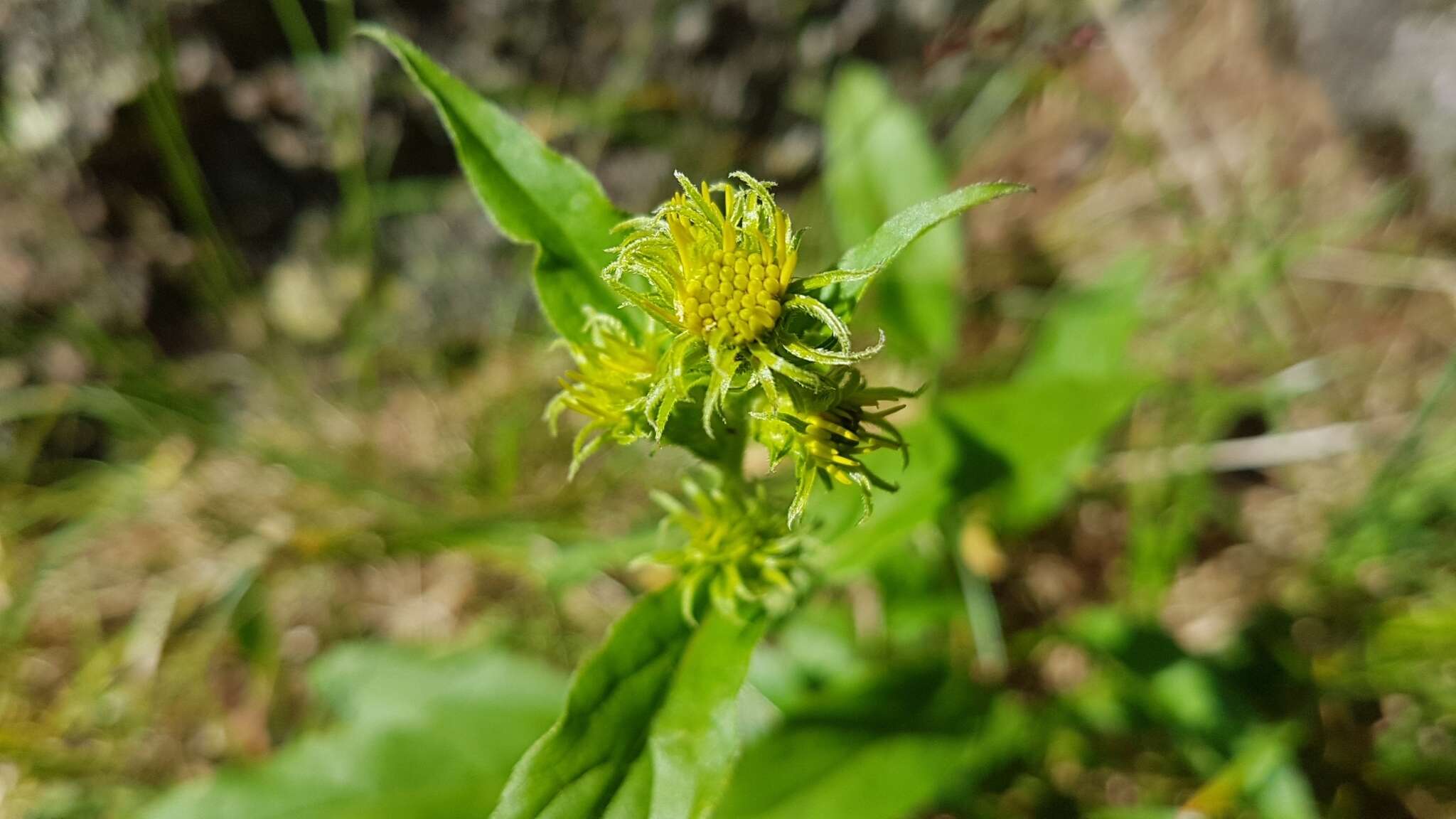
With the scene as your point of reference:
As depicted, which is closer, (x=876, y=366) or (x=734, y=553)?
(x=734, y=553)

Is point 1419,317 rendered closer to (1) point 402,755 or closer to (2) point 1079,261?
(2) point 1079,261

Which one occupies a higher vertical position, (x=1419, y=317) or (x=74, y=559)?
(x=74, y=559)

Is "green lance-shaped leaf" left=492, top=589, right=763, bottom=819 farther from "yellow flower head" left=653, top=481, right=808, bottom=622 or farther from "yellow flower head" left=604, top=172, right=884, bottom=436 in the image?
"yellow flower head" left=604, top=172, right=884, bottom=436

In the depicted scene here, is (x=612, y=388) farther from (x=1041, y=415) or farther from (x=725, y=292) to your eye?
(x=1041, y=415)

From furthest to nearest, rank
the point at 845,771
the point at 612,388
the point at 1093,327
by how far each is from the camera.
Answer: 1. the point at 1093,327
2. the point at 845,771
3. the point at 612,388

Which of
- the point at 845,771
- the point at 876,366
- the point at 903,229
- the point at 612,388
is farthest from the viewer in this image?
the point at 876,366

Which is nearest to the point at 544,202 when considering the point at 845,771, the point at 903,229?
the point at 903,229

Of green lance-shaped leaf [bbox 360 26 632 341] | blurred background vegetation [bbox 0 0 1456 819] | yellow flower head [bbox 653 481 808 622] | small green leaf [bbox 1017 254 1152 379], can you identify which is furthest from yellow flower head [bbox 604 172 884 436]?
small green leaf [bbox 1017 254 1152 379]

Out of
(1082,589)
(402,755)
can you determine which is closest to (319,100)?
(402,755)
